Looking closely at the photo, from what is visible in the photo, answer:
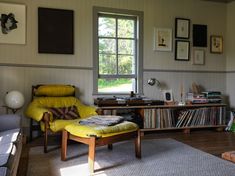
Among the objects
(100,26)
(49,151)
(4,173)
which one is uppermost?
(100,26)

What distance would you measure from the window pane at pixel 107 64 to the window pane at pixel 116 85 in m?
0.16

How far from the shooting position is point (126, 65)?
498cm

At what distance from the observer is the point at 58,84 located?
14.5 feet

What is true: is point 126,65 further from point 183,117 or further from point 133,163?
point 133,163

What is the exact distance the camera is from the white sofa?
1.74 meters

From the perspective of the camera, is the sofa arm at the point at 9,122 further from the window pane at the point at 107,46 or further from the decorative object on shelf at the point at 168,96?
the decorative object on shelf at the point at 168,96

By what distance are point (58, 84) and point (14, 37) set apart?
0.99 m

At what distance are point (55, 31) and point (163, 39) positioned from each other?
1.99 metres

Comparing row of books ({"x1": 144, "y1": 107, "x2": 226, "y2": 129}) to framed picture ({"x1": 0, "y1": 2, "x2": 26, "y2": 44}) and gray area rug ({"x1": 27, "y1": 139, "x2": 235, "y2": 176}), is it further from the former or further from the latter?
framed picture ({"x1": 0, "y1": 2, "x2": 26, "y2": 44})

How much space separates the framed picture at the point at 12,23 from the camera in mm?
4121

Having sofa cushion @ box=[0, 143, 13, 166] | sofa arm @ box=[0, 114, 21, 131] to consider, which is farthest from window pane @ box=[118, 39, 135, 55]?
sofa cushion @ box=[0, 143, 13, 166]

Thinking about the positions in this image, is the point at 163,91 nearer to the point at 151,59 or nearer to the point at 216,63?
the point at 151,59

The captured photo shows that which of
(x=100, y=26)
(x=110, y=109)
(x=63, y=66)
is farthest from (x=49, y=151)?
(x=100, y=26)

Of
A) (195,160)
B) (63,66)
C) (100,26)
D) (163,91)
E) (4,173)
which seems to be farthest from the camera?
(163,91)
